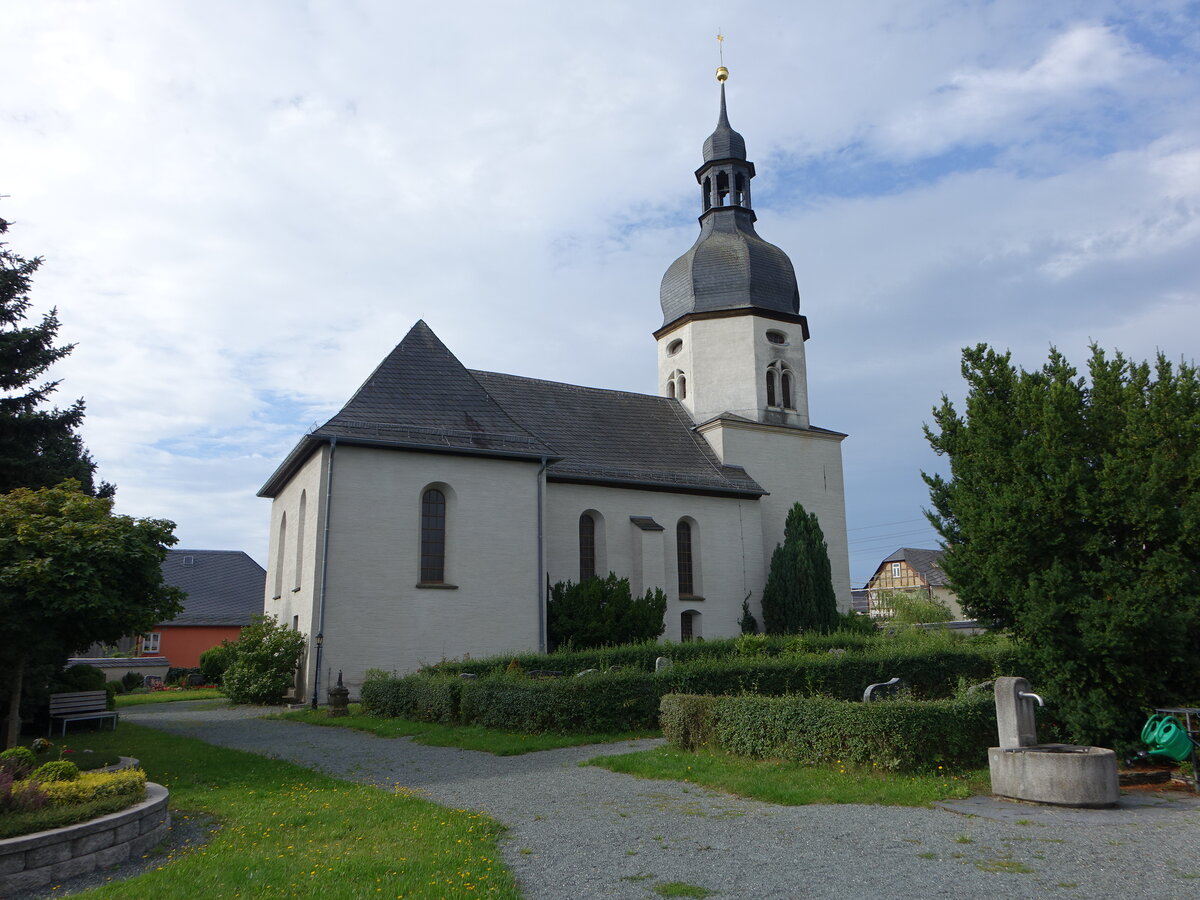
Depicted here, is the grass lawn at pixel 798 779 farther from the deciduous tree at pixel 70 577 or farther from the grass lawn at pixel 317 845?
the deciduous tree at pixel 70 577

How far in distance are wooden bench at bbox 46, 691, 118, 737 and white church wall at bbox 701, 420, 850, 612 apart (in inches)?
765

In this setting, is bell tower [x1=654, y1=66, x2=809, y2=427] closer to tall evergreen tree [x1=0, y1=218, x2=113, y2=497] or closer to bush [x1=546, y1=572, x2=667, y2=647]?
bush [x1=546, y1=572, x2=667, y2=647]

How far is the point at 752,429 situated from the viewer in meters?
30.4

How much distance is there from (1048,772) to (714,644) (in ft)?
36.2

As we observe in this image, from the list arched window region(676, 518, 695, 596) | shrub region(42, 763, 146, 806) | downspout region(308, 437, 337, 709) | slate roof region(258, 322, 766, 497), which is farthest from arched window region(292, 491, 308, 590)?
shrub region(42, 763, 146, 806)

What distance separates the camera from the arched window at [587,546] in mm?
26078

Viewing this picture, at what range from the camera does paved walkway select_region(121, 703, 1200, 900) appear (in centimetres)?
589

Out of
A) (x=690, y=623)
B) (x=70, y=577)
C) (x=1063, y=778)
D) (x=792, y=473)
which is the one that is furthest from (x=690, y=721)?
(x=792, y=473)

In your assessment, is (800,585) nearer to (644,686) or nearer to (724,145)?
(644,686)

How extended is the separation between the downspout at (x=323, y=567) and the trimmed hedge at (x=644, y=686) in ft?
14.5

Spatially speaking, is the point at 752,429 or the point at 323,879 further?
the point at 752,429

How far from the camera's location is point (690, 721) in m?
11.5

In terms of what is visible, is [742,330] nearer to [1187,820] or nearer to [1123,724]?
[1123,724]

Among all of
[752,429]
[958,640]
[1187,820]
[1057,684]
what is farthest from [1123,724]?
[752,429]
